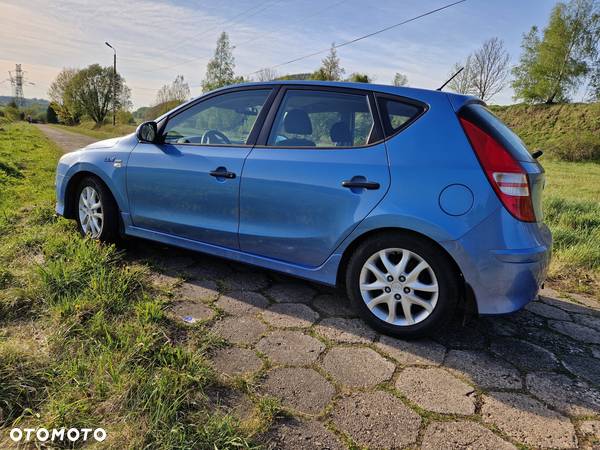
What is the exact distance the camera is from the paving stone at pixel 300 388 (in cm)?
191

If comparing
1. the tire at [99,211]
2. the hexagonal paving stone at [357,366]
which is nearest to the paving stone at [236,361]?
the hexagonal paving stone at [357,366]

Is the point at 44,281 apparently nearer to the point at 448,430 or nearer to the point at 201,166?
the point at 201,166

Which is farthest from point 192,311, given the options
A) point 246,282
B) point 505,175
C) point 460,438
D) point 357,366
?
point 505,175

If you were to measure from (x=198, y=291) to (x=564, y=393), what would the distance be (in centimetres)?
232

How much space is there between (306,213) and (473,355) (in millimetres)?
1303

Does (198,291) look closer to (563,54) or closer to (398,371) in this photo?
(398,371)

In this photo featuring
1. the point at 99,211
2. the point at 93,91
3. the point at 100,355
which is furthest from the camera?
the point at 93,91

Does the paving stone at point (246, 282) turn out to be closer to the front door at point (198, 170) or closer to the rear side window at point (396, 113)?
the front door at point (198, 170)

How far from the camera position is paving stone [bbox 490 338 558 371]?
2.35 m

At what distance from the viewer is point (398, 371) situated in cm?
221

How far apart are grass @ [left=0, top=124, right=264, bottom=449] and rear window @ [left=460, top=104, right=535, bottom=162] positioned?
1.97m

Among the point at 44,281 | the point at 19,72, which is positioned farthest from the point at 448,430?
the point at 19,72

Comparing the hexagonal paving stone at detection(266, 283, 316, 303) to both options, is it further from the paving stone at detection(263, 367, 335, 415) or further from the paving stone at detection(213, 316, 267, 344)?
the paving stone at detection(263, 367, 335, 415)

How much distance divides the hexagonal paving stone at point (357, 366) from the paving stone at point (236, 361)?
0.38 m
